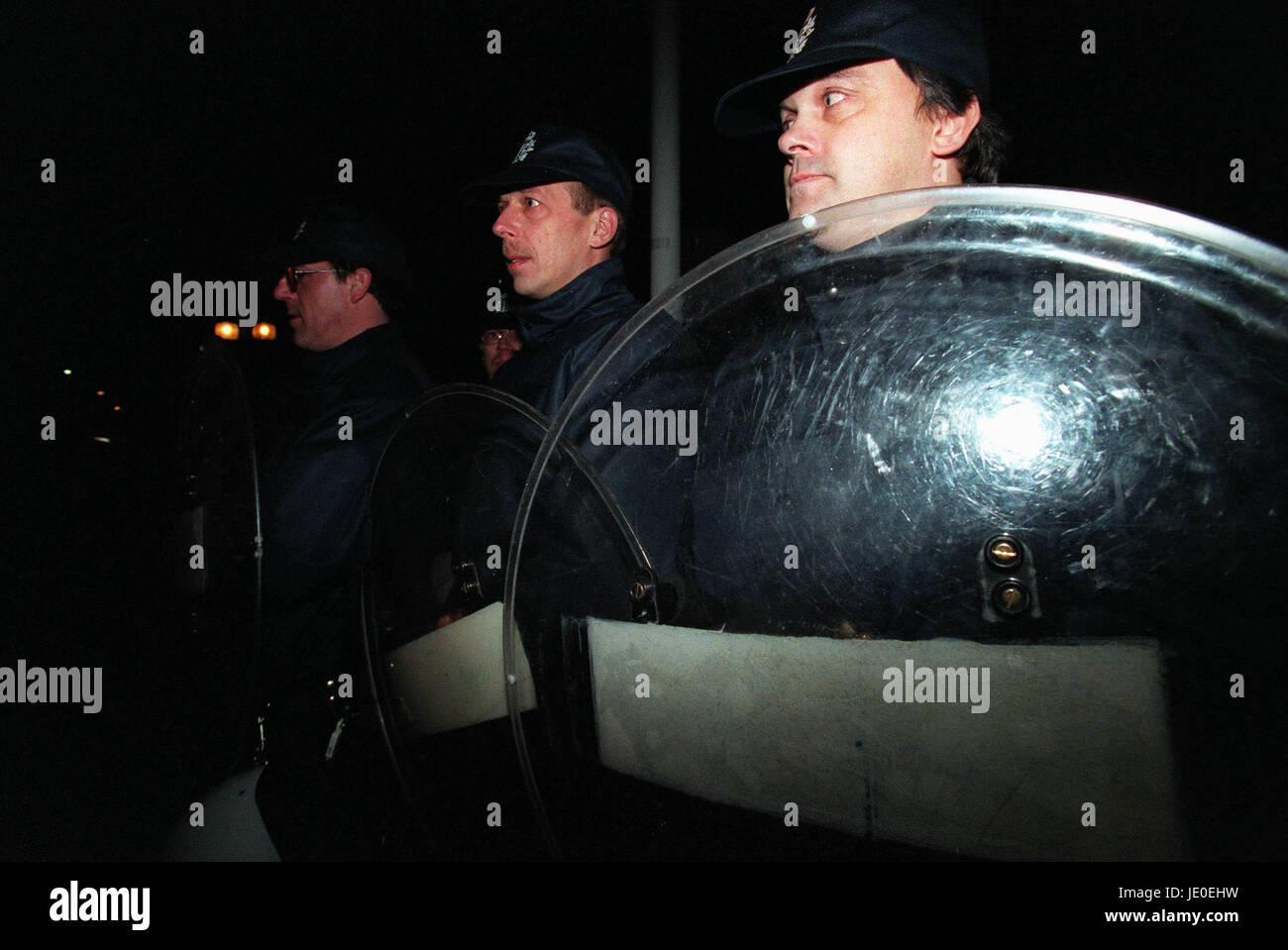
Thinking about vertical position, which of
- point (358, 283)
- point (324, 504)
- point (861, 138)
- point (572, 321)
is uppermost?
point (358, 283)

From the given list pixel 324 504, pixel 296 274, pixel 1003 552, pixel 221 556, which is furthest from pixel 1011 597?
pixel 296 274

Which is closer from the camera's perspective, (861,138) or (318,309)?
(861,138)

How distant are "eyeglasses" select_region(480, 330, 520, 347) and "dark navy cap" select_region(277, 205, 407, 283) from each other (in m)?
0.60

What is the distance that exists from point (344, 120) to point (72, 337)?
4.60 feet

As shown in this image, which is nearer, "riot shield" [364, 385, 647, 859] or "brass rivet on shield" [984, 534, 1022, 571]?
"brass rivet on shield" [984, 534, 1022, 571]

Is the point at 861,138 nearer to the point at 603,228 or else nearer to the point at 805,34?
the point at 805,34

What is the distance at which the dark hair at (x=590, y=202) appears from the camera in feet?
5.05

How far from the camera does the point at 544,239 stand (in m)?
1.51

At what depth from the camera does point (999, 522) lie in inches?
23.6

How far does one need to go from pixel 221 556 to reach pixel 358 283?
0.76m

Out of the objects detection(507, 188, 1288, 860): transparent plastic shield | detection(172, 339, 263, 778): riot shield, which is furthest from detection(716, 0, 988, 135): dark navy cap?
detection(172, 339, 263, 778): riot shield

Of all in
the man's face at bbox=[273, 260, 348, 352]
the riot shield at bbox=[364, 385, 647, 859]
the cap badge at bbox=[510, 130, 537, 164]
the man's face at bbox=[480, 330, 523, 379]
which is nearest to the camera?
the riot shield at bbox=[364, 385, 647, 859]

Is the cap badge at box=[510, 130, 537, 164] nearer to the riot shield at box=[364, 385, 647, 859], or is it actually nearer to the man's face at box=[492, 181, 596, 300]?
the man's face at box=[492, 181, 596, 300]

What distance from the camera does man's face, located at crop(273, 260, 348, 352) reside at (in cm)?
189
